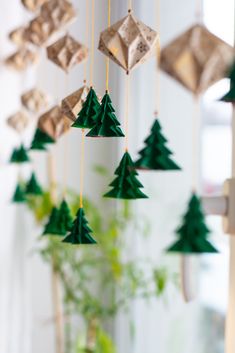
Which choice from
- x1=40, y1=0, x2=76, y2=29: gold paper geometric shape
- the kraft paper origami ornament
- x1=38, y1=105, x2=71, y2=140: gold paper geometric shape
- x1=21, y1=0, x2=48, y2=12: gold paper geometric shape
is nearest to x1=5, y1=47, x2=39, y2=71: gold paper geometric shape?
x1=21, y1=0, x2=48, y2=12: gold paper geometric shape

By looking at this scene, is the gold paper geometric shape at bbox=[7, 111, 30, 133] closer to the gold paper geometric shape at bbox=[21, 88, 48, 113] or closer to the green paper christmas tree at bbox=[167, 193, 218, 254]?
the gold paper geometric shape at bbox=[21, 88, 48, 113]

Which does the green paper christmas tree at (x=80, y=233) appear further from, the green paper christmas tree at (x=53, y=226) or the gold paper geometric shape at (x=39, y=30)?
the gold paper geometric shape at (x=39, y=30)

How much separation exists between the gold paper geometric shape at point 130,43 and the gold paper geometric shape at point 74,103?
105 mm

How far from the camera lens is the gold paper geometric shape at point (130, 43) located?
640 millimetres

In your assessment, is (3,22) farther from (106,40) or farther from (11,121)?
(106,40)

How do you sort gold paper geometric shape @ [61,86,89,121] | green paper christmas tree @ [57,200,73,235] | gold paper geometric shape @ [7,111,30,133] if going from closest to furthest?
gold paper geometric shape @ [61,86,89,121] < green paper christmas tree @ [57,200,73,235] < gold paper geometric shape @ [7,111,30,133]

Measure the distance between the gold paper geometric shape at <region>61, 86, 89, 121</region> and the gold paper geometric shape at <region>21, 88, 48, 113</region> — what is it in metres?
0.45

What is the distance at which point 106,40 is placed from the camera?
65 centimetres

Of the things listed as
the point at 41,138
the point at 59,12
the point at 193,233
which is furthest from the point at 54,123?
the point at 193,233

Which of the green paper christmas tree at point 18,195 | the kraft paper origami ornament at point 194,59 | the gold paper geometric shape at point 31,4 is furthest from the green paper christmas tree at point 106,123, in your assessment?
the green paper christmas tree at point 18,195

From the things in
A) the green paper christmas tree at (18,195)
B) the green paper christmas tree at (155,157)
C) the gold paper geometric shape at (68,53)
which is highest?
the gold paper geometric shape at (68,53)

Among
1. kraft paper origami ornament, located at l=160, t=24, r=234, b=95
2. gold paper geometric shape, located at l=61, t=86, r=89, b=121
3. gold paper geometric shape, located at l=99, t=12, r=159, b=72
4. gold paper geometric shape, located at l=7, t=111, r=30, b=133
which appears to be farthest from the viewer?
gold paper geometric shape, located at l=7, t=111, r=30, b=133

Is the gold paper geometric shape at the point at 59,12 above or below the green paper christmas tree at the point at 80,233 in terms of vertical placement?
above

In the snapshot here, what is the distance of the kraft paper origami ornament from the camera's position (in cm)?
51
